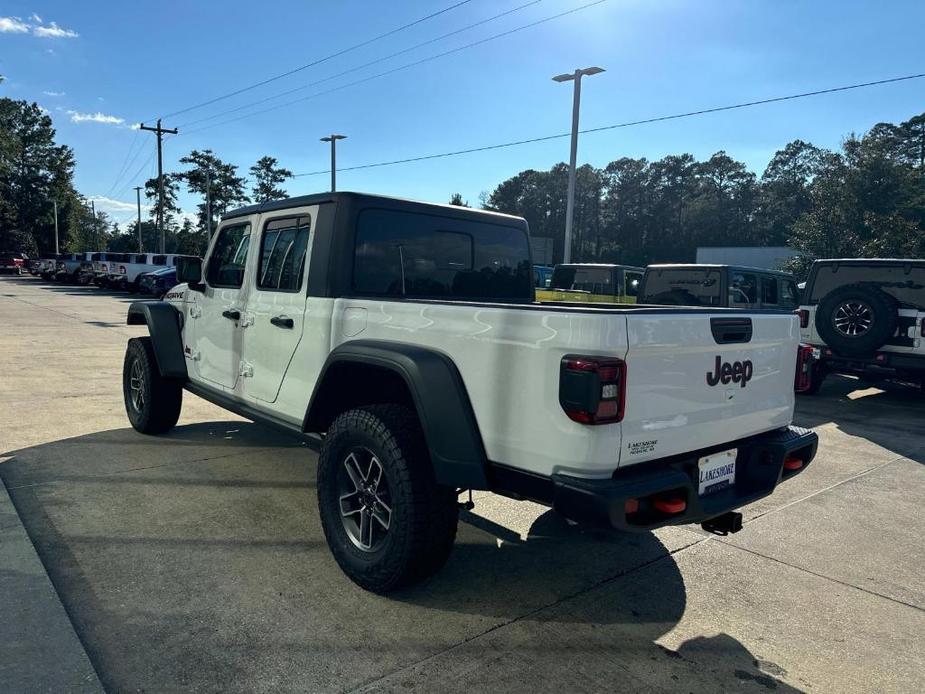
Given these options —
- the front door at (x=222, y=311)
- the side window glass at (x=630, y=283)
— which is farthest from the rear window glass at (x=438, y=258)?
the side window glass at (x=630, y=283)

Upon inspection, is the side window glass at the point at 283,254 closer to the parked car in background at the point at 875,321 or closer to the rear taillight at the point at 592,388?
the rear taillight at the point at 592,388

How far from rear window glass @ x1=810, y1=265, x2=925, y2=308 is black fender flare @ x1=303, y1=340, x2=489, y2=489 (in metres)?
7.71

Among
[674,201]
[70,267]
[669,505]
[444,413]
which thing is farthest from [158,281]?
[674,201]

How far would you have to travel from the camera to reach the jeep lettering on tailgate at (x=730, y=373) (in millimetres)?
2785

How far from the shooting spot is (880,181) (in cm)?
3434

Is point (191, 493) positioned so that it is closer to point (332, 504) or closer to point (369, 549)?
point (332, 504)

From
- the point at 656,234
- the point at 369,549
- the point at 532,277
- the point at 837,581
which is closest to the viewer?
the point at 369,549

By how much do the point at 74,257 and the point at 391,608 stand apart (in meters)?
40.9

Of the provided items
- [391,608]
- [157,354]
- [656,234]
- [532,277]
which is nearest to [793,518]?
[532,277]

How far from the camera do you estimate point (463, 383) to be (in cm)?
272

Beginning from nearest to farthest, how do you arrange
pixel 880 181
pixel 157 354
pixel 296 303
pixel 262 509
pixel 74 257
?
pixel 296 303
pixel 262 509
pixel 157 354
pixel 880 181
pixel 74 257

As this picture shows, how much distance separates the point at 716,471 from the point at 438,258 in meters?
2.01

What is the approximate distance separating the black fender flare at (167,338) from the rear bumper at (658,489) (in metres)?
3.52

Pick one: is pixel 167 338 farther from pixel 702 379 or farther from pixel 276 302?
pixel 702 379
